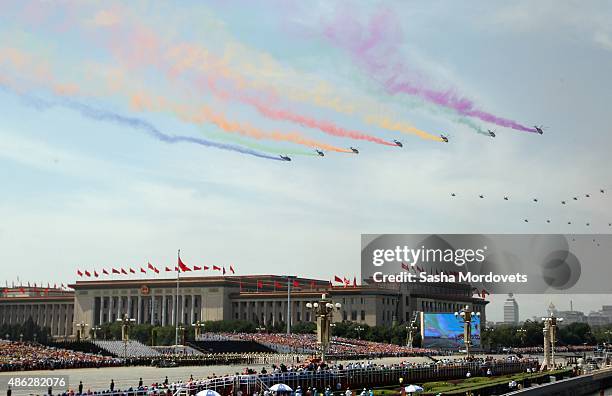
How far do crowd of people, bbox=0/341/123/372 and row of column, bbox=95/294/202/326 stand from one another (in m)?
101

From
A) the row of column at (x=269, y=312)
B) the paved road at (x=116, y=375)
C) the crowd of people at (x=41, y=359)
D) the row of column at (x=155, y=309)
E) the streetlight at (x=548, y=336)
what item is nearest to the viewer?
the paved road at (x=116, y=375)

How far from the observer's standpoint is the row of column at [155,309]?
19050cm

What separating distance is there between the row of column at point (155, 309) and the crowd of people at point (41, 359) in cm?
10109

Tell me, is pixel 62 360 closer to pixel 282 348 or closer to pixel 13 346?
pixel 13 346

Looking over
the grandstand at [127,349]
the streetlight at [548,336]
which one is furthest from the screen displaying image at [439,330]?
the grandstand at [127,349]

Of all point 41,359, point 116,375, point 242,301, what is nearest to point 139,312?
point 242,301

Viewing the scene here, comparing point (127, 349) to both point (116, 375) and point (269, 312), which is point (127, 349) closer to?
point (116, 375)

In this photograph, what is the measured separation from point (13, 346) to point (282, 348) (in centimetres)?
3997

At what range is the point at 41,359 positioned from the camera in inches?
2955

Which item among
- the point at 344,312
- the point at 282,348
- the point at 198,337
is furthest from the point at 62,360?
the point at 344,312

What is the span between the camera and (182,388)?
1752 inches

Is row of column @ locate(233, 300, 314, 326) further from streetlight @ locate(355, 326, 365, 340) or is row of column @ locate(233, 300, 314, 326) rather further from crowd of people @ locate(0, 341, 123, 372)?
crowd of people @ locate(0, 341, 123, 372)

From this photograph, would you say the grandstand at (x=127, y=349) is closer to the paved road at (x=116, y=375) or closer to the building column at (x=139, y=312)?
the paved road at (x=116, y=375)

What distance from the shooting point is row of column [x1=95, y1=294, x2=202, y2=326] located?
190m
